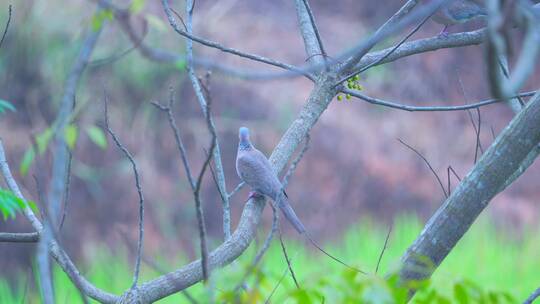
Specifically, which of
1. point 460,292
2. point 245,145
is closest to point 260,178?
point 245,145

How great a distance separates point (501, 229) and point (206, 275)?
5.50 meters

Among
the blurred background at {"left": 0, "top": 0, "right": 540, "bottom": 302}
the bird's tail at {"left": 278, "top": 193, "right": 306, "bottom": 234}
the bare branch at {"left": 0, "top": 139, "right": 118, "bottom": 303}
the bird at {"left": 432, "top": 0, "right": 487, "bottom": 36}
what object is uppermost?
the blurred background at {"left": 0, "top": 0, "right": 540, "bottom": 302}

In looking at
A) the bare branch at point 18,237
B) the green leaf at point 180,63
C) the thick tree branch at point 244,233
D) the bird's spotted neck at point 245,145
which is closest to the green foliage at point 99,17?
the green leaf at point 180,63

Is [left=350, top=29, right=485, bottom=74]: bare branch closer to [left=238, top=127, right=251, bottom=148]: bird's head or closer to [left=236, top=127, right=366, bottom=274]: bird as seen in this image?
[left=236, top=127, right=366, bottom=274]: bird

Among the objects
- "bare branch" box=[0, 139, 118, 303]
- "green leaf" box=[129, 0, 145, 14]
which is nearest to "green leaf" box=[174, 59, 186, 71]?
"green leaf" box=[129, 0, 145, 14]

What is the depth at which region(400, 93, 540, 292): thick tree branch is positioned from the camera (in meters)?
2.20

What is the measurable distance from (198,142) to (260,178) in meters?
4.38

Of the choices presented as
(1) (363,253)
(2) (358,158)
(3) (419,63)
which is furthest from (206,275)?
(3) (419,63)

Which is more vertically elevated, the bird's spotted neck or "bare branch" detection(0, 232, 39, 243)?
the bird's spotted neck

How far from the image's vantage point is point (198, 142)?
8070 mm

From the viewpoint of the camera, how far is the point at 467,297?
145 cm

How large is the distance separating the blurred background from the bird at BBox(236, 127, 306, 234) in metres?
2.50

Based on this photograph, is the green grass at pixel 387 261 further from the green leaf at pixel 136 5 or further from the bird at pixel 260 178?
the green leaf at pixel 136 5

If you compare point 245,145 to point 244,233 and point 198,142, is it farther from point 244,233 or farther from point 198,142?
point 198,142
